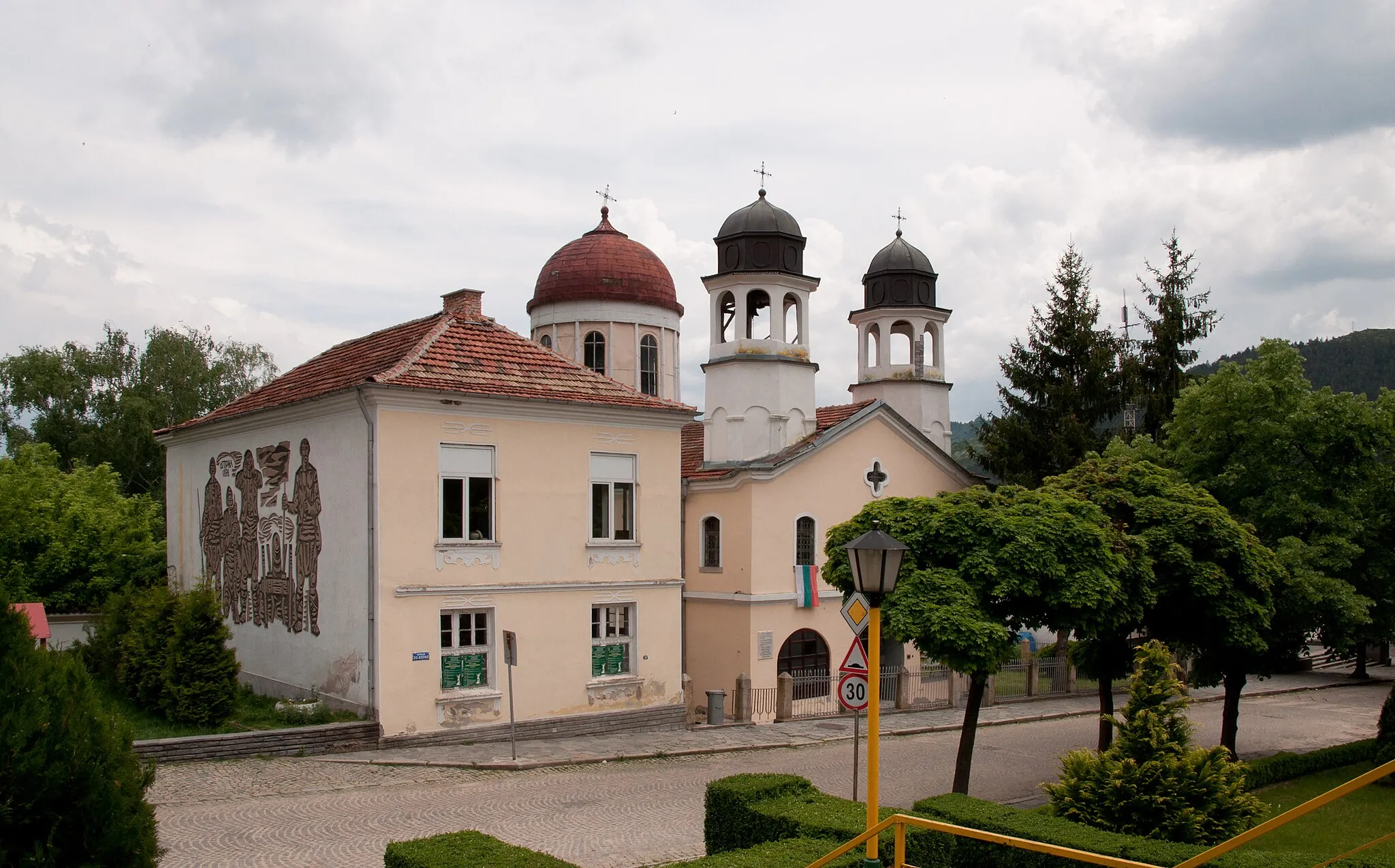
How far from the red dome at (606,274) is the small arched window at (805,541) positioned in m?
9.31

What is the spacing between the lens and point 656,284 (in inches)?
1398

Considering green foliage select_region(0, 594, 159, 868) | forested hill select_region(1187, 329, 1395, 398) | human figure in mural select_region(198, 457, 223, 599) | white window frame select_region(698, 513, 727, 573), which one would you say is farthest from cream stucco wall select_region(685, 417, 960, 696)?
forested hill select_region(1187, 329, 1395, 398)

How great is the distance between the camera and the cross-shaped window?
31562mm

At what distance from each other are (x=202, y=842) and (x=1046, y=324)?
1222 inches

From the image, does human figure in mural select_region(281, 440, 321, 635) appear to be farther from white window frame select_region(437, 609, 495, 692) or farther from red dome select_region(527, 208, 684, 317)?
red dome select_region(527, 208, 684, 317)

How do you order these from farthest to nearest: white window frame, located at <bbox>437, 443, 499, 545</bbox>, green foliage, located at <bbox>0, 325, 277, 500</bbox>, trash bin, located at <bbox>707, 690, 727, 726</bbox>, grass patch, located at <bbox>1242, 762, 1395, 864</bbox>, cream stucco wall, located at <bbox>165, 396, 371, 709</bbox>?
green foliage, located at <bbox>0, 325, 277, 500</bbox> < trash bin, located at <bbox>707, 690, 727, 726</bbox> < white window frame, located at <bbox>437, 443, 499, 545</bbox> < cream stucco wall, located at <bbox>165, 396, 371, 709</bbox> < grass patch, located at <bbox>1242, 762, 1395, 864</bbox>

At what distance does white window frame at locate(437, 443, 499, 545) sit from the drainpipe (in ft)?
4.01

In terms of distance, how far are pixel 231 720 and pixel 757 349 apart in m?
17.2

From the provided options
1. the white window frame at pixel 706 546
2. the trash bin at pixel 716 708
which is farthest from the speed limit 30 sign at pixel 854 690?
the white window frame at pixel 706 546

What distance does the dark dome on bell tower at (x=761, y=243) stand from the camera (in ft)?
103

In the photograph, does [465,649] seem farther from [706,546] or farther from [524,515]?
[706,546]

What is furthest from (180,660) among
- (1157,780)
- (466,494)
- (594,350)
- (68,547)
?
(594,350)

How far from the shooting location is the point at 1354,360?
12425cm

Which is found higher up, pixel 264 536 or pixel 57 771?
pixel 264 536
